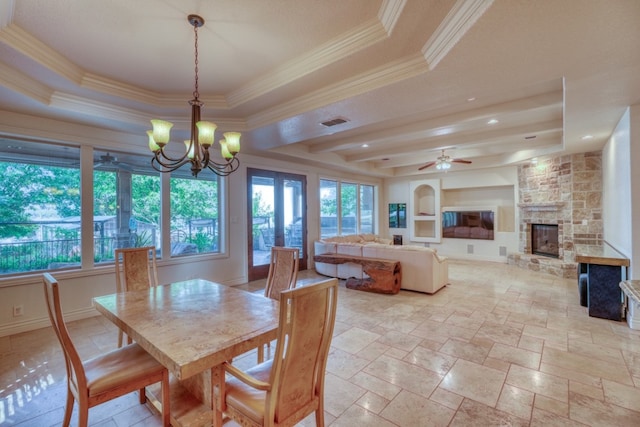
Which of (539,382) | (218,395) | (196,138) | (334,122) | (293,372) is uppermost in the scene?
(334,122)

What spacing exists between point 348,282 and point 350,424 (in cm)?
350

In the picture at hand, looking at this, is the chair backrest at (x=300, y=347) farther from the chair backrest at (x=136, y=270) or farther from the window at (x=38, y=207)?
the window at (x=38, y=207)

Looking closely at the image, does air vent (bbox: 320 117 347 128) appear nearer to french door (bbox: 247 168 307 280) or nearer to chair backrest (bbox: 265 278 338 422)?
french door (bbox: 247 168 307 280)

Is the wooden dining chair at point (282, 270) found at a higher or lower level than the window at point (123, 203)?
lower

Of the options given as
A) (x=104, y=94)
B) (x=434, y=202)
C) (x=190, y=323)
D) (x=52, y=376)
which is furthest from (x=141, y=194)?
(x=434, y=202)

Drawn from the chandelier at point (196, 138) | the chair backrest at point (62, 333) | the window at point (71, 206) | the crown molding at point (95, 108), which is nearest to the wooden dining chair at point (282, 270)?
the chandelier at point (196, 138)

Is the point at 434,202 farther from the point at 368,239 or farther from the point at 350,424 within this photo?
the point at 350,424

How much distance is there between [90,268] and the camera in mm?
3973

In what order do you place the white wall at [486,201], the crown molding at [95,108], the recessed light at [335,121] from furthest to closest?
the white wall at [486,201]
the recessed light at [335,121]
the crown molding at [95,108]

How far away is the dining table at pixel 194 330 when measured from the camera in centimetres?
143

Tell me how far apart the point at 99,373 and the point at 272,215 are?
15.3 ft

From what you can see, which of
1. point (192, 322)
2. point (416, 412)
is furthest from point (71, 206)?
point (416, 412)

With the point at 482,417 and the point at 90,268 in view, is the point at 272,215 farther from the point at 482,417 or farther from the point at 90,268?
the point at 482,417

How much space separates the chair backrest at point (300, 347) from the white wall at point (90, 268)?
3884 mm
